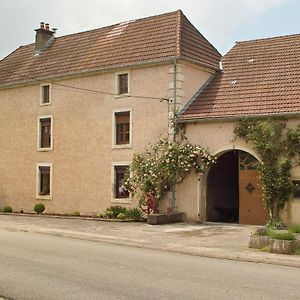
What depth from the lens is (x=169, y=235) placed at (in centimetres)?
1723

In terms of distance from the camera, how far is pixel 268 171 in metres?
19.2

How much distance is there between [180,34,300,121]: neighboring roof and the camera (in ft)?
66.5

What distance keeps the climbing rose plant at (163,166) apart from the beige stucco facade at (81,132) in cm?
83

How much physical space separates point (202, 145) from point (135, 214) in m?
3.99

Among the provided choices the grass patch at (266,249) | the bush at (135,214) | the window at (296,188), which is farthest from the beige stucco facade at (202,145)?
the grass patch at (266,249)

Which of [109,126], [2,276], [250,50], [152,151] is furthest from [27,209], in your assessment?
[2,276]

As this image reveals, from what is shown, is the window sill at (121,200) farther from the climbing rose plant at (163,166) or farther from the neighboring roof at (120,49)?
the neighboring roof at (120,49)

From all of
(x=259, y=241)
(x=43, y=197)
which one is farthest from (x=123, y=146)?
(x=259, y=241)

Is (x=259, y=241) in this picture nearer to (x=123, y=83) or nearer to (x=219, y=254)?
(x=219, y=254)

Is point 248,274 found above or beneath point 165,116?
beneath

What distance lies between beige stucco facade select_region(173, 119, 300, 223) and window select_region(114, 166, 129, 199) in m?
3.07

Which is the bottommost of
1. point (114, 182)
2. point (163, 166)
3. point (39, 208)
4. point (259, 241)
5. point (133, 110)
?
point (259, 241)

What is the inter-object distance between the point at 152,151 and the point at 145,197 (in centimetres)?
194

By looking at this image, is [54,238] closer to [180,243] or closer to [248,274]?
[180,243]
